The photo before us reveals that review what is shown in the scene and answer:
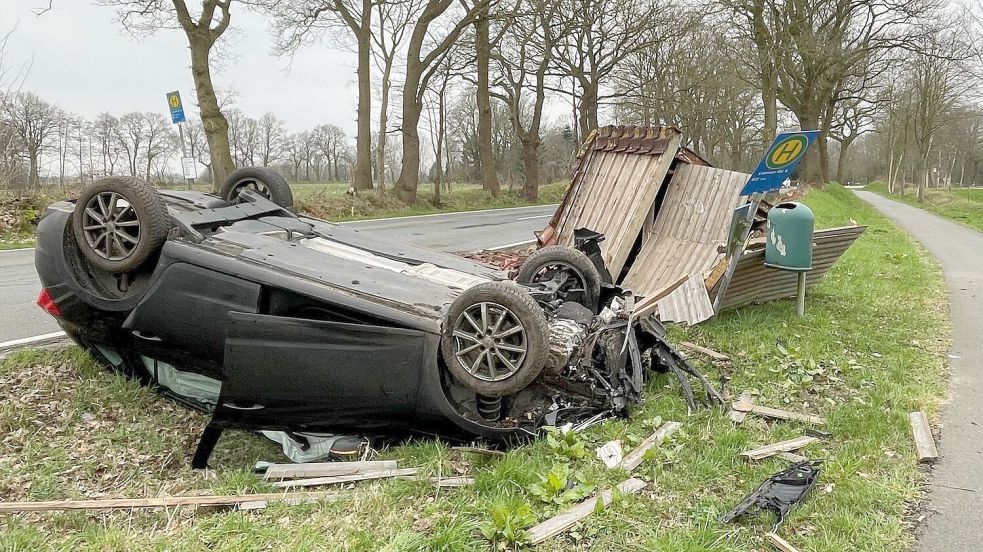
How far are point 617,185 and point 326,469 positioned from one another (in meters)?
5.41

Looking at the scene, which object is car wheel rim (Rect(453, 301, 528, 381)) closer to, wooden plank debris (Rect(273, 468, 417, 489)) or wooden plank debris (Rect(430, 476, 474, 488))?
wooden plank debris (Rect(430, 476, 474, 488))

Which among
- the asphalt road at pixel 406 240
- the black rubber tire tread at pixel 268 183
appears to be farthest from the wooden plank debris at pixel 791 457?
the asphalt road at pixel 406 240

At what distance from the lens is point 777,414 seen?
432cm

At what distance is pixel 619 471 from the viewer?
11.3 ft

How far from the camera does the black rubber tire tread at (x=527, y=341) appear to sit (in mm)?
3418

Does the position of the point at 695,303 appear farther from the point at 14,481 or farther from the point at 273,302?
the point at 14,481

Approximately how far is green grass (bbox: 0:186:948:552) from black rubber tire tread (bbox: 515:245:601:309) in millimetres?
809

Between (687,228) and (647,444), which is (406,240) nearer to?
(687,228)

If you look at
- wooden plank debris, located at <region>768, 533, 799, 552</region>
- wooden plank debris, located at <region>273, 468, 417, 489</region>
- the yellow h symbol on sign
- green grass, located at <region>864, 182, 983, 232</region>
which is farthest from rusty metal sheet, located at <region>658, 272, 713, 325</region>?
green grass, located at <region>864, 182, 983, 232</region>

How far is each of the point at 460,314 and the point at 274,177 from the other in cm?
294

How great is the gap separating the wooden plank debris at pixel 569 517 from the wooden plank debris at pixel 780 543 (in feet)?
2.18

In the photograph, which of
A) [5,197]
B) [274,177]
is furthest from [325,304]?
[5,197]

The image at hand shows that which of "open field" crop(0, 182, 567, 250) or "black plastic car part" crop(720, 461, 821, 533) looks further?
"open field" crop(0, 182, 567, 250)

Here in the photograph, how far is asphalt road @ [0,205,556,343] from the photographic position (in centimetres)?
590
